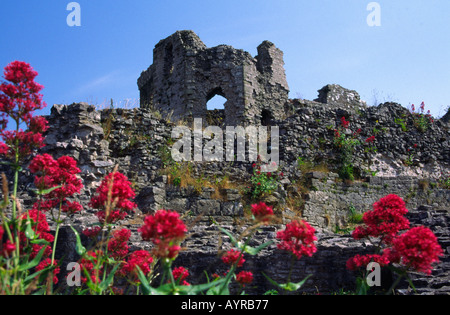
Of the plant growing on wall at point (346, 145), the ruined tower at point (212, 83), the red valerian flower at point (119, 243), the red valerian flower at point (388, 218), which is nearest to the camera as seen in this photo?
the red valerian flower at point (119, 243)

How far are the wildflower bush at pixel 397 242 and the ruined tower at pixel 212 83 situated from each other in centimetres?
1428

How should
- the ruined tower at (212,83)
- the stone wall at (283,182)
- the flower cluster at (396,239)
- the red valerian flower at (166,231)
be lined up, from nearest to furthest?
the red valerian flower at (166,231), the flower cluster at (396,239), the stone wall at (283,182), the ruined tower at (212,83)

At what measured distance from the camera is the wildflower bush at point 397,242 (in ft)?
10.4

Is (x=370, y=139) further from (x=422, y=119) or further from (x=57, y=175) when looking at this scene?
(x=57, y=175)

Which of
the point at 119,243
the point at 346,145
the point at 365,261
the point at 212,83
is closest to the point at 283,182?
the point at 346,145

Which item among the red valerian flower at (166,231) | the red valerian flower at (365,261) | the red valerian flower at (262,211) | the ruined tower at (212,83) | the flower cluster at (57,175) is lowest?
the red valerian flower at (365,261)

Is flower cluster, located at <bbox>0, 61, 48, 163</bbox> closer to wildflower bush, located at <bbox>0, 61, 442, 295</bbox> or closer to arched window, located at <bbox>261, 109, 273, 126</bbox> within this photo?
wildflower bush, located at <bbox>0, 61, 442, 295</bbox>

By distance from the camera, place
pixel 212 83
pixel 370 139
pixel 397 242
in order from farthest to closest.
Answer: pixel 212 83 < pixel 370 139 < pixel 397 242

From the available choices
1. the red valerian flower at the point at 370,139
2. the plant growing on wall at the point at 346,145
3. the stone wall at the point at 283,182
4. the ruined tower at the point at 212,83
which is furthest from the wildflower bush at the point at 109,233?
the ruined tower at the point at 212,83

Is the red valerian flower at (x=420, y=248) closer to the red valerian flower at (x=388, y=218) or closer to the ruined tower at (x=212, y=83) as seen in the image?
the red valerian flower at (x=388, y=218)

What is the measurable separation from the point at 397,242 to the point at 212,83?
16269mm

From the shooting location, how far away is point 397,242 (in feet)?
10.9
